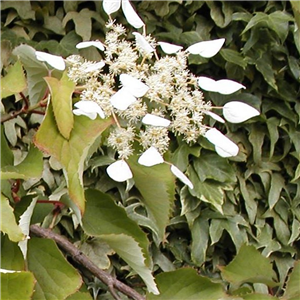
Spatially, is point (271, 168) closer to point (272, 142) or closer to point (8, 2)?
point (272, 142)

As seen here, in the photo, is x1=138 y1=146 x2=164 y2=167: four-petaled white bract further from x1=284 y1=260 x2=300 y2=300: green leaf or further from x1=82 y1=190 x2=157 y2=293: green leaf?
x1=284 y1=260 x2=300 y2=300: green leaf

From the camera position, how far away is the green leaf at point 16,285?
0.49 metres

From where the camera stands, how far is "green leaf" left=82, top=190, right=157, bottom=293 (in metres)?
0.59

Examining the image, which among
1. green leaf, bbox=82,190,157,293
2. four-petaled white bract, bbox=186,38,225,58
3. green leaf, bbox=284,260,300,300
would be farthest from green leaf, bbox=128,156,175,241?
green leaf, bbox=284,260,300,300

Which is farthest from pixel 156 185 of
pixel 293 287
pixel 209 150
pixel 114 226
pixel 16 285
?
pixel 209 150

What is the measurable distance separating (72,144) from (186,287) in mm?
304

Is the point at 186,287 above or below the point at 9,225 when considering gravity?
below

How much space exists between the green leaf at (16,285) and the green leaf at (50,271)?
66 mm

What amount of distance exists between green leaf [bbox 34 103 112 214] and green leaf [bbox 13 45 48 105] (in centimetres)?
12

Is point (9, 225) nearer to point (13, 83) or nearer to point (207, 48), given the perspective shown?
point (13, 83)

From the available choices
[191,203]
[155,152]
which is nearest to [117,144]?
[155,152]

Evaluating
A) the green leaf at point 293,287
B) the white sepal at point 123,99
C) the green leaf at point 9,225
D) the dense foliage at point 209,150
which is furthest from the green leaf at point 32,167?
the green leaf at point 293,287

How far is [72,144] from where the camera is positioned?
0.48 m

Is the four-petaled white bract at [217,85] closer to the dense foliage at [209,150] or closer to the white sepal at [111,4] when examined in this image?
the white sepal at [111,4]
